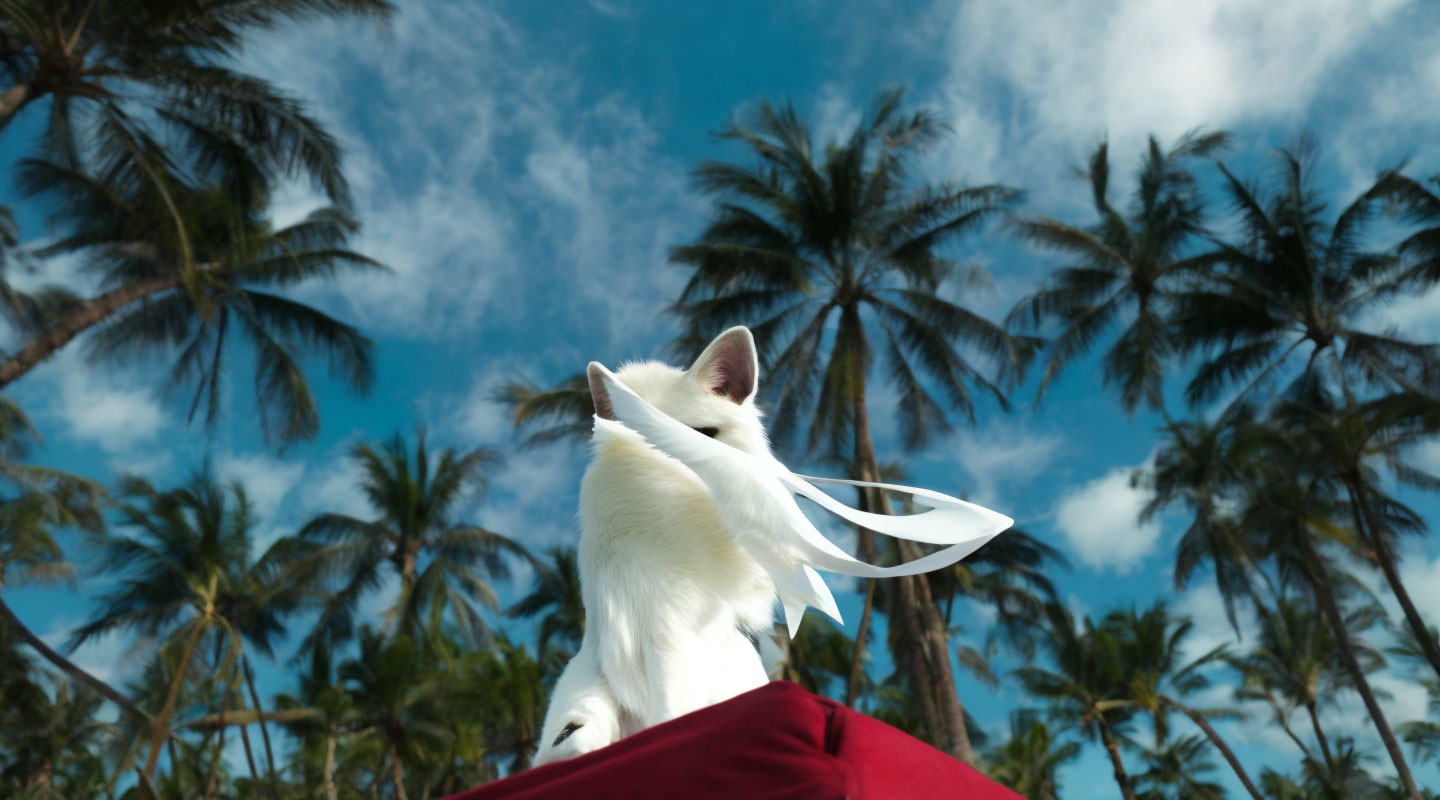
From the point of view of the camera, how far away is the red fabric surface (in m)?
1.21

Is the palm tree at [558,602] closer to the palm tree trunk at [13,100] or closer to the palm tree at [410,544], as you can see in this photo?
the palm tree at [410,544]

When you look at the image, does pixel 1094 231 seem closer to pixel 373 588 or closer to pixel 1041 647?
pixel 1041 647

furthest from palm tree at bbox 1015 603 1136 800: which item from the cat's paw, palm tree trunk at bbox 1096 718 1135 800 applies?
the cat's paw

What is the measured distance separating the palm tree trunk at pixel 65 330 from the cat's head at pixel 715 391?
13345 millimetres

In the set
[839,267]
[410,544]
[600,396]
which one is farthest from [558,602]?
[600,396]

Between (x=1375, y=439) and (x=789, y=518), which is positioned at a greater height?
(x=1375, y=439)

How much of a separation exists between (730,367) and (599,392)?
1.08 ft

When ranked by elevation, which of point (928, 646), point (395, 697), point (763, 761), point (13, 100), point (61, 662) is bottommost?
point (763, 761)

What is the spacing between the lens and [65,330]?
1315 centimetres

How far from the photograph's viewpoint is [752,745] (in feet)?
4.01

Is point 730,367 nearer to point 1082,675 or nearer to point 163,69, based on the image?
point 163,69

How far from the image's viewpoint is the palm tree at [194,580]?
19.6 metres

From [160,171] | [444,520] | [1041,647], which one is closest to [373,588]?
[444,520]

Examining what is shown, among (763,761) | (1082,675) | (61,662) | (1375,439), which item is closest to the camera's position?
(763,761)
